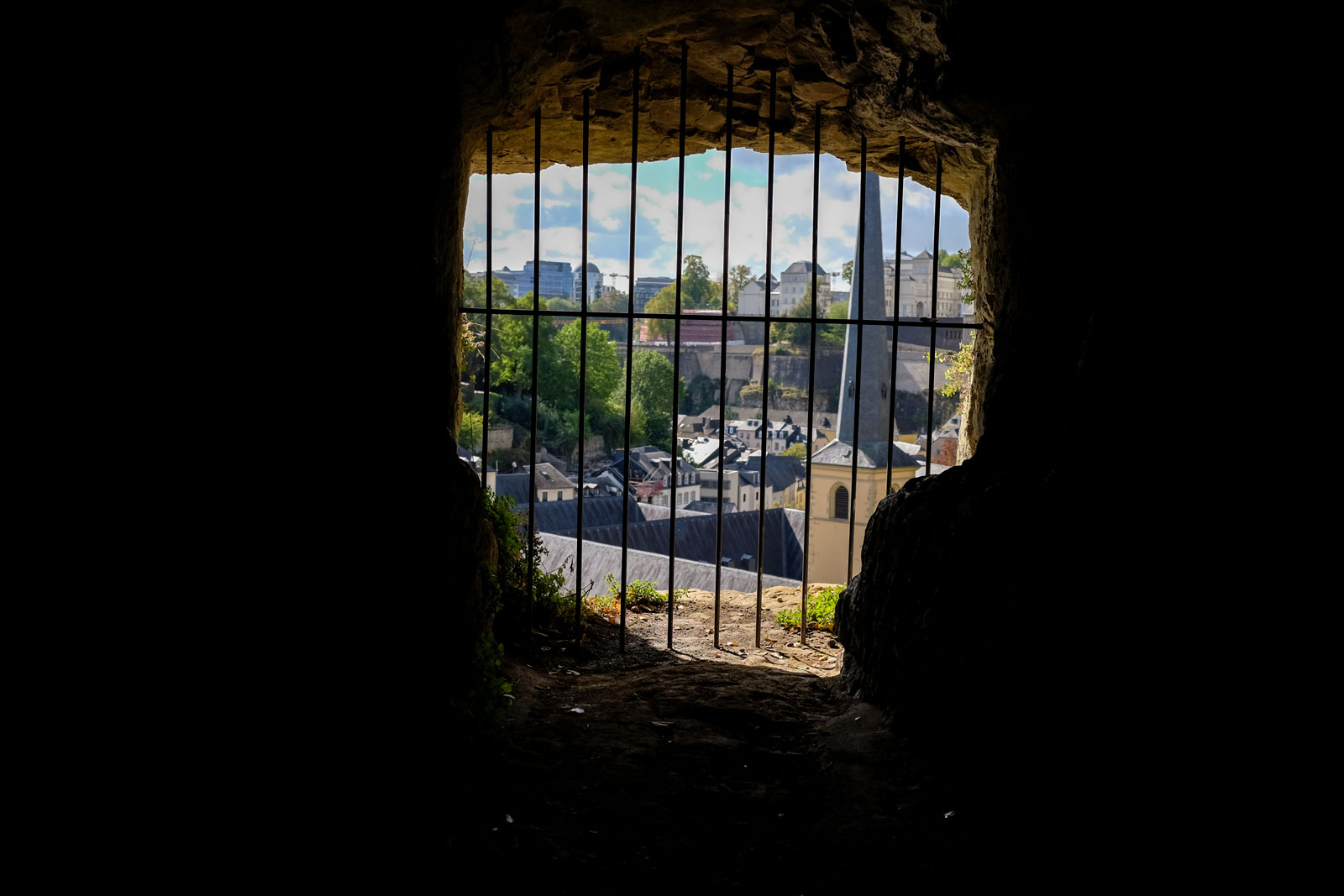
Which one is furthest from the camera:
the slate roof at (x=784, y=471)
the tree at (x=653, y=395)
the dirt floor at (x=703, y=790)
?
the tree at (x=653, y=395)

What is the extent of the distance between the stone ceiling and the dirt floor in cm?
322

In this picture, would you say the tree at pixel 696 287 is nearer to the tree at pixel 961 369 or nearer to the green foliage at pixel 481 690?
the tree at pixel 961 369

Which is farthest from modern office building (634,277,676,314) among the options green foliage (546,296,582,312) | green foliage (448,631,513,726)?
green foliage (448,631,513,726)

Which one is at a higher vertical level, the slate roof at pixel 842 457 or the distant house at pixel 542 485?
the slate roof at pixel 842 457

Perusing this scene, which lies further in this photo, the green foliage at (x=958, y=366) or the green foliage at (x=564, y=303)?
the green foliage at (x=564, y=303)

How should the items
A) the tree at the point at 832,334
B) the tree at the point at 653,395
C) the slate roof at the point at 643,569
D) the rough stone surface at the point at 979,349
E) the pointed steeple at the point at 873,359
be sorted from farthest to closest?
the tree at the point at 832,334, the tree at the point at 653,395, the pointed steeple at the point at 873,359, the slate roof at the point at 643,569, the rough stone surface at the point at 979,349

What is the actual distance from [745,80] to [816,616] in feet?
13.6

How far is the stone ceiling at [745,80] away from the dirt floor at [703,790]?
3.22 m

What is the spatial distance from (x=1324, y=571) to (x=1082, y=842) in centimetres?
118

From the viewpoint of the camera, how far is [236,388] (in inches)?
129

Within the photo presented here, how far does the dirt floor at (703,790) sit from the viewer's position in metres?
3.31

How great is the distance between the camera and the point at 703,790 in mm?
4047

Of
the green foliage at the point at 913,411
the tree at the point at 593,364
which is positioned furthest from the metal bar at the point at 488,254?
the green foliage at the point at 913,411

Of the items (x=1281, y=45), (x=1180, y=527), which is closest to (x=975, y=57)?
(x=1281, y=45)
